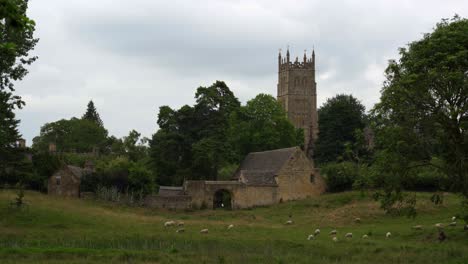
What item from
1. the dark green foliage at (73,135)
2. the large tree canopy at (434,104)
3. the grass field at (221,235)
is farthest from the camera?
the dark green foliage at (73,135)

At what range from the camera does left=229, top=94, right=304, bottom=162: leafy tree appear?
71.2 meters

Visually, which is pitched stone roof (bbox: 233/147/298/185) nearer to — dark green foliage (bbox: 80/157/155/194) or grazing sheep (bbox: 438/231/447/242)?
dark green foliage (bbox: 80/157/155/194)

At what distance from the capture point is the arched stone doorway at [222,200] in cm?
5555

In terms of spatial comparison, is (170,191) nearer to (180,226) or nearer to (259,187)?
(259,187)

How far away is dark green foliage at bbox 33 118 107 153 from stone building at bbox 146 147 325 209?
49632mm

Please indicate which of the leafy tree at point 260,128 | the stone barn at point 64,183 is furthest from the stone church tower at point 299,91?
the stone barn at point 64,183

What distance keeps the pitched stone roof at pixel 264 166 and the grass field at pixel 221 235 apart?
244 inches

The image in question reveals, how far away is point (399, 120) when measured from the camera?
26141 millimetres

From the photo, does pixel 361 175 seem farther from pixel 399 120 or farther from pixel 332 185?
pixel 332 185

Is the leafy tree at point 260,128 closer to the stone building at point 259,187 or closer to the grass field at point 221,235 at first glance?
the stone building at point 259,187

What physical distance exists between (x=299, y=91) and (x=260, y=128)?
56.2m

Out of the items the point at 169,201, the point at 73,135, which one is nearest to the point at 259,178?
the point at 169,201

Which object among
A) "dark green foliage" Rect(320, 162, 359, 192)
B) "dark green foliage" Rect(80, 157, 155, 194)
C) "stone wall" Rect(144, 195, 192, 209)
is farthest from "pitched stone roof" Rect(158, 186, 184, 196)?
"dark green foliage" Rect(320, 162, 359, 192)

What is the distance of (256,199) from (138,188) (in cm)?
1108
